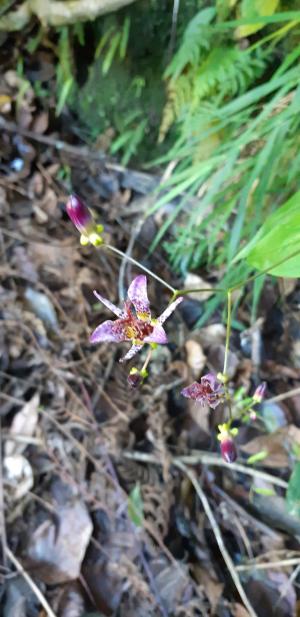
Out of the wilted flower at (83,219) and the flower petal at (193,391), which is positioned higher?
the wilted flower at (83,219)

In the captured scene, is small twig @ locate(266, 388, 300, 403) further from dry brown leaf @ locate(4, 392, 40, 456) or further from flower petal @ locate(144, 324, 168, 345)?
flower petal @ locate(144, 324, 168, 345)

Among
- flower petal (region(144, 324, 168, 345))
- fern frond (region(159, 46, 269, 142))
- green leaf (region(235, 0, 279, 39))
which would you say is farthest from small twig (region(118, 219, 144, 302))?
flower petal (region(144, 324, 168, 345))

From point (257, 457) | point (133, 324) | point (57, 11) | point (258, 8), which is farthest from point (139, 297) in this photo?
point (57, 11)

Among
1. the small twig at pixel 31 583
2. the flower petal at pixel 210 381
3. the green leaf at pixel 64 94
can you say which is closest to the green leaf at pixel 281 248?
the flower petal at pixel 210 381

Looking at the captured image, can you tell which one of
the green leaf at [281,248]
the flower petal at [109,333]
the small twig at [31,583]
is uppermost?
the green leaf at [281,248]

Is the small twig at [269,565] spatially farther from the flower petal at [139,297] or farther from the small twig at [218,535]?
the flower petal at [139,297]
